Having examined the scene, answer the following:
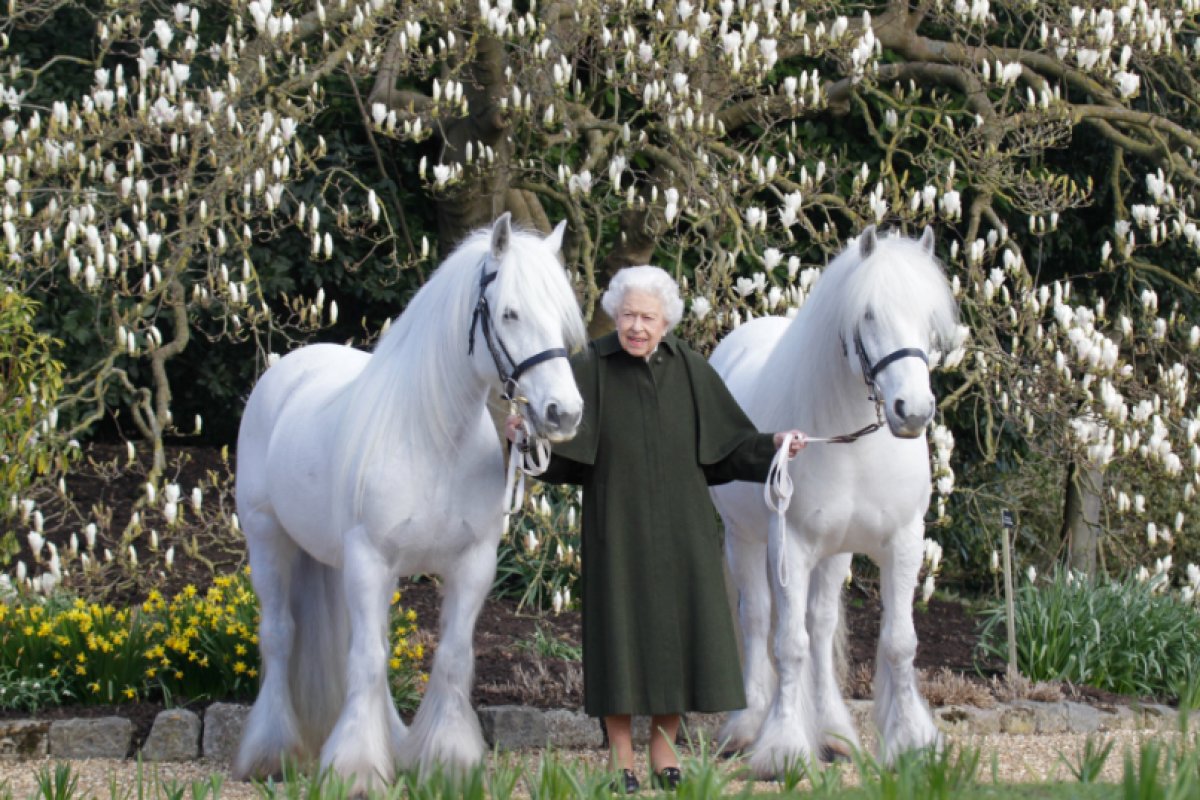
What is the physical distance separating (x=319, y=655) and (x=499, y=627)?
2109 mm

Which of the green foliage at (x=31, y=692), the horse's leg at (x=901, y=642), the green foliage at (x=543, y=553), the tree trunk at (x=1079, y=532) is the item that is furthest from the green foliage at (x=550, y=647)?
the tree trunk at (x=1079, y=532)

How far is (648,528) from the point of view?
15.6ft

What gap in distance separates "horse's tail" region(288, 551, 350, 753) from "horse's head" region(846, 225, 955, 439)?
2144 millimetres

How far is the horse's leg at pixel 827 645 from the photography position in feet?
18.4

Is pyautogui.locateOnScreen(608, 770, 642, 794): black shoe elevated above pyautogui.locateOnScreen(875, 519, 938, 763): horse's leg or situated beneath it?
situated beneath

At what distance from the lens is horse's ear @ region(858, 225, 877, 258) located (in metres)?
5.01

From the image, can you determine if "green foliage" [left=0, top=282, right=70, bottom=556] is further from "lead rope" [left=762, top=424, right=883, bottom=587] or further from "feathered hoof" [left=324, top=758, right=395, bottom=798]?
"lead rope" [left=762, top=424, right=883, bottom=587]

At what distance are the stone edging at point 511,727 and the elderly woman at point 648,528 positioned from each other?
0.87 metres

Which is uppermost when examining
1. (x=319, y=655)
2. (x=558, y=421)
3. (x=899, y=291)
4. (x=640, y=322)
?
(x=899, y=291)

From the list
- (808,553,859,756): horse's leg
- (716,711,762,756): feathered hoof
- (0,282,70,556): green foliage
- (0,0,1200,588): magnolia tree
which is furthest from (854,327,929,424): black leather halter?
(0,282,70,556): green foliage

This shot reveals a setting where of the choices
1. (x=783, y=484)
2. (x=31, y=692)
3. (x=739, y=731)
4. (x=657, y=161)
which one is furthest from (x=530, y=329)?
(x=657, y=161)

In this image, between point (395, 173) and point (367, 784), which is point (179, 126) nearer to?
point (395, 173)

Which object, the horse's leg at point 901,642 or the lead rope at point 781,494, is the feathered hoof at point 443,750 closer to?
the lead rope at point 781,494

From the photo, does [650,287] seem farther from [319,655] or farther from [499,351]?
[319,655]
